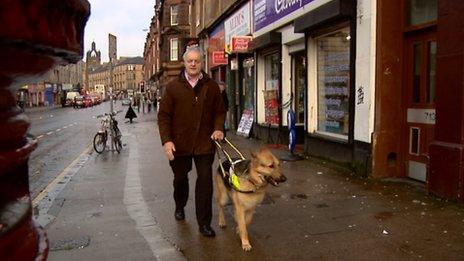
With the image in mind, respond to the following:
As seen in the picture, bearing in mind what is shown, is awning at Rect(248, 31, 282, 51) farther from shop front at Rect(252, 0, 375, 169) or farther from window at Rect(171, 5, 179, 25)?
window at Rect(171, 5, 179, 25)

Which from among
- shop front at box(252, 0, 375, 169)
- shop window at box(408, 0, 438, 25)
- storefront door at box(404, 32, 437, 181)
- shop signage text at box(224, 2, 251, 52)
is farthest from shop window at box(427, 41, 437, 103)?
shop signage text at box(224, 2, 251, 52)

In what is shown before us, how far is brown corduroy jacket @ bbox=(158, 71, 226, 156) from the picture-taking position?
19.1 feet

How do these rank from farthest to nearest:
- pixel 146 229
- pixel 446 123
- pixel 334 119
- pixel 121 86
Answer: pixel 121 86 → pixel 334 119 → pixel 446 123 → pixel 146 229

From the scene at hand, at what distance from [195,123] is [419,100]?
13.8 feet

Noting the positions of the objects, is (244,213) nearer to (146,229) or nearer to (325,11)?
(146,229)

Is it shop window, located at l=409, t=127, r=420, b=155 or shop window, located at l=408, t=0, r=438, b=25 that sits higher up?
shop window, located at l=408, t=0, r=438, b=25

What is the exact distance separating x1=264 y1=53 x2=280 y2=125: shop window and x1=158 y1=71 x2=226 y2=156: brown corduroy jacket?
9209 millimetres

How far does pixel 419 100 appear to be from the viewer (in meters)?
8.39

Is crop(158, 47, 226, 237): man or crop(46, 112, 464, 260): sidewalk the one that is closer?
crop(46, 112, 464, 260): sidewalk

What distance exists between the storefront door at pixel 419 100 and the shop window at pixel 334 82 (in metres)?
1.78

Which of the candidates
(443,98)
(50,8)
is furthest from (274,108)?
(50,8)

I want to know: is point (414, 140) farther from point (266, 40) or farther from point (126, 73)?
point (126, 73)

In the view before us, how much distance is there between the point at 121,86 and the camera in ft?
525

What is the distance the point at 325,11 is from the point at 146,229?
20.3 ft
